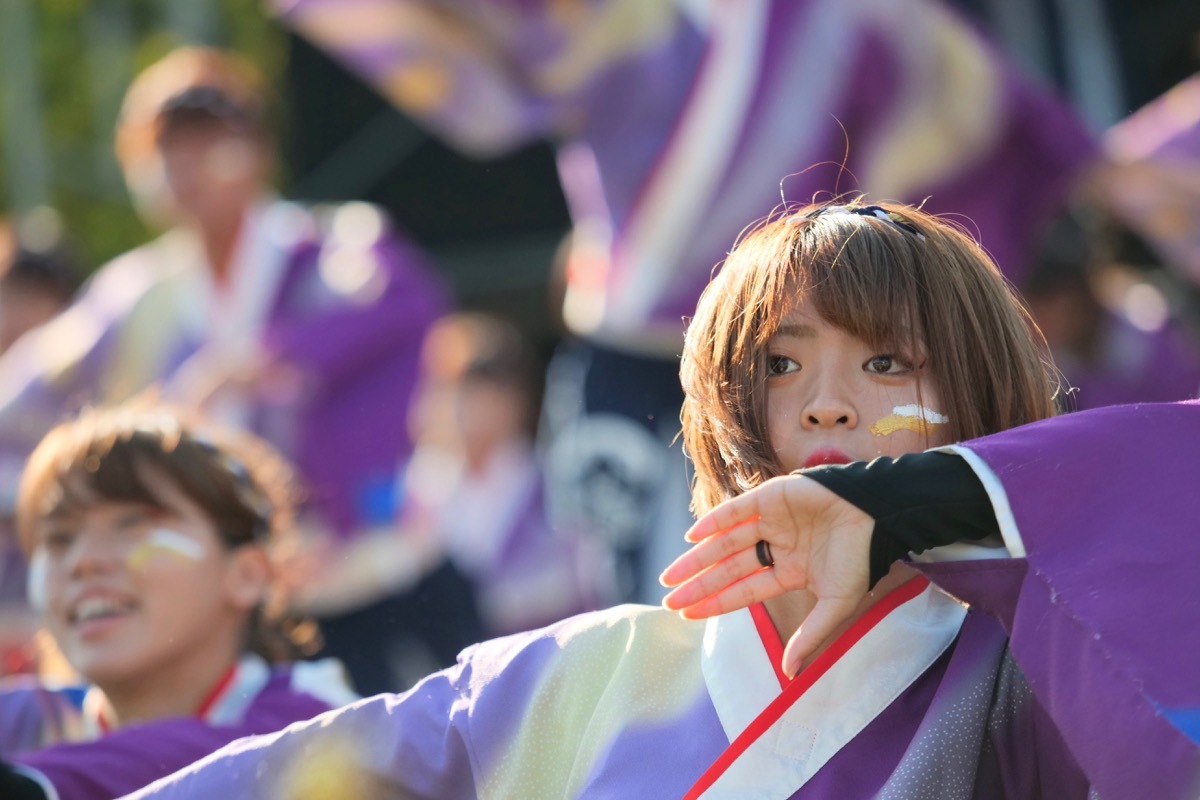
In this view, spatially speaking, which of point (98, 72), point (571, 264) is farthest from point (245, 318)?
point (98, 72)

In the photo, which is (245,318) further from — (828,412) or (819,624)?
(819,624)

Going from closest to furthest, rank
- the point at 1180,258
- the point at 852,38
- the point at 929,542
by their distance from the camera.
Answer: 1. the point at 929,542
2. the point at 852,38
3. the point at 1180,258

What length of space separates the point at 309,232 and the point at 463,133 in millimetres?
621

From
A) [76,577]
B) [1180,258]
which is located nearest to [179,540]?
[76,577]

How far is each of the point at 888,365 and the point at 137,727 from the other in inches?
37.5

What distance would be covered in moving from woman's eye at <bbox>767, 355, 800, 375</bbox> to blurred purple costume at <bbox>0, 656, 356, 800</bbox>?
2.63ft

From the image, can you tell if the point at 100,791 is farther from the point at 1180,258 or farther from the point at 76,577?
the point at 1180,258

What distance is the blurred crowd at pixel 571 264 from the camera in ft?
9.71

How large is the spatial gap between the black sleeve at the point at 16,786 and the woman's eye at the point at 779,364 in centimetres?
82

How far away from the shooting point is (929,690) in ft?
5.05

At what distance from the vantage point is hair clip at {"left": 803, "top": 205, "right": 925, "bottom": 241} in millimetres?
1625

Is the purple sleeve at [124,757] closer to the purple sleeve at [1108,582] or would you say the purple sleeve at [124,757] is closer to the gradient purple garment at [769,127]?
the purple sleeve at [1108,582]

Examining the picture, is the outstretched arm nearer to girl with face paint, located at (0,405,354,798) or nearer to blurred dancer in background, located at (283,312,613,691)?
girl with face paint, located at (0,405,354,798)

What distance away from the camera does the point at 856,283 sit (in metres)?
1.57
